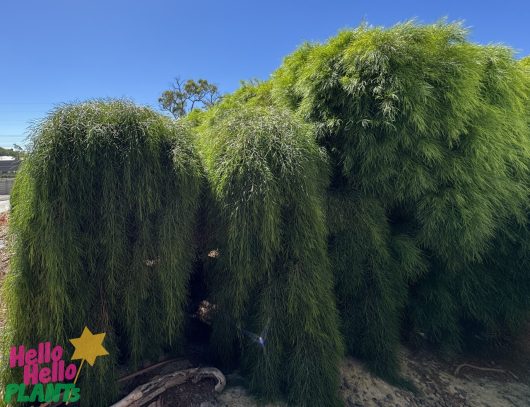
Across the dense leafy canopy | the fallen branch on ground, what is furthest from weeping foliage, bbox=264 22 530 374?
the fallen branch on ground

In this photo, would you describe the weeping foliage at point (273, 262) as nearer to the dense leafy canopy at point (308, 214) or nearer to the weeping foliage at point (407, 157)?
the dense leafy canopy at point (308, 214)

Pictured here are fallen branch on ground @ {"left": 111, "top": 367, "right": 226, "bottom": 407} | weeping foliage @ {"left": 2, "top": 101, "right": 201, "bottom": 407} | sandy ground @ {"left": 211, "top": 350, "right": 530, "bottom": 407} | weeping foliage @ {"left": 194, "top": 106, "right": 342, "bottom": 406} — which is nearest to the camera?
weeping foliage @ {"left": 2, "top": 101, "right": 201, "bottom": 407}

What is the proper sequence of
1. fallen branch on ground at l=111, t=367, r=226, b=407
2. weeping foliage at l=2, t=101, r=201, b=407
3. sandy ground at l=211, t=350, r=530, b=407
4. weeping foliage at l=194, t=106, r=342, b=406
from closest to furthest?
weeping foliage at l=2, t=101, r=201, b=407
fallen branch on ground at l=111, t=367, r=226, b=407
weeping foliage at l=194, t=106, r=342, b=406
sandy ground at l=211, t=350, r=530, b=407

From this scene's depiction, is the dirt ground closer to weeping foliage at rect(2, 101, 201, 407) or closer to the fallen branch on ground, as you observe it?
the fallen branch on ground

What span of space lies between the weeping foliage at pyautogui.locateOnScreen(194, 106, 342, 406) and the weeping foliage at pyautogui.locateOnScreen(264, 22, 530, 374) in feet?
1.33

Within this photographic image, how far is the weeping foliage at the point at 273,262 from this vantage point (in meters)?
1.58

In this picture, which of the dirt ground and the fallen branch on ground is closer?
the fallen branch on ground

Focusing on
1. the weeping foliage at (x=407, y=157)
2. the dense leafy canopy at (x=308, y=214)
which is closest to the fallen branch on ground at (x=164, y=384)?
the dense leafy canopy at (x=308, y=214)

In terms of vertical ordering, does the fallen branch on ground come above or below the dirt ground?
above

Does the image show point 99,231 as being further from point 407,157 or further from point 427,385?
point 427,385

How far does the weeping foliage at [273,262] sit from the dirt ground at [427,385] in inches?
9.9

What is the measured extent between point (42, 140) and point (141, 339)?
1110 mm

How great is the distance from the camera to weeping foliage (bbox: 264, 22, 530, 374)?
1.89 meters

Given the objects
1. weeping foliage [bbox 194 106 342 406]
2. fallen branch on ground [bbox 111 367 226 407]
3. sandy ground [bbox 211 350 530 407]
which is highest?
weeping foliage [bbox 194 106 342 406]
